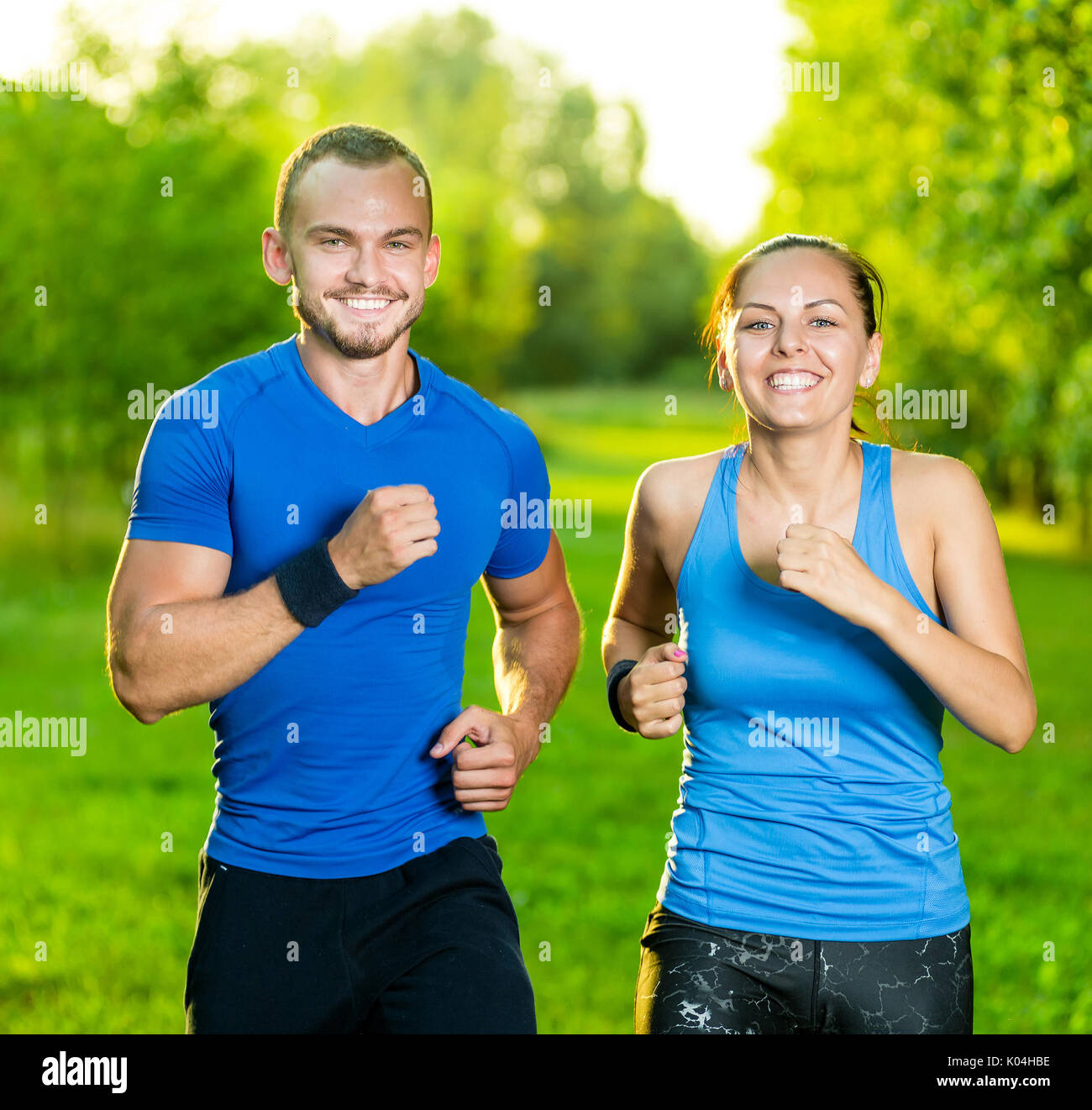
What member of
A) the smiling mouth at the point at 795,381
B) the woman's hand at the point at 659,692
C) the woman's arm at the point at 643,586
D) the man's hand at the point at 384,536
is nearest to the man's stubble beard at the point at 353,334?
the man's hand at the point at 384,536

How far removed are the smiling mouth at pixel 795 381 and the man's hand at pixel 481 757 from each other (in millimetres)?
982

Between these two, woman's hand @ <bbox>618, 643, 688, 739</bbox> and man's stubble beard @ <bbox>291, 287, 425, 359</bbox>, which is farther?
man's stubble beard @ <bbox>291, 287, 425, 359</bbox>

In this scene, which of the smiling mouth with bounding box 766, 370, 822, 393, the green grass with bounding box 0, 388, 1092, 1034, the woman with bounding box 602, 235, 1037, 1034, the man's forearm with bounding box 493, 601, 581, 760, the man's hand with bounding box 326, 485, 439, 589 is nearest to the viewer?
the man's hand with bounding box 326, 485, 439, 589

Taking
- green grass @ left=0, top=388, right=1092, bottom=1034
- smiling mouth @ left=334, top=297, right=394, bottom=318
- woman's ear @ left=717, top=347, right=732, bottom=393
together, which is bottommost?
green grass @ left=0, top=388, right=1092, bottom=1034

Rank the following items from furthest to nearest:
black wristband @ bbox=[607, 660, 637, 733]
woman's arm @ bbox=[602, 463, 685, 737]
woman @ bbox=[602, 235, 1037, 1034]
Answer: woman's arm @ bbox=[602, 463, 685, 737] → black wristband @ bbox=[607, 660, 637, 733] → woman @ bbox=[602, 235, 1037, 1034]

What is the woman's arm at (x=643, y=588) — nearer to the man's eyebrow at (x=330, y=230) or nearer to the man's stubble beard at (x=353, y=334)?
the man's stubble beard at (x=353, y=334)

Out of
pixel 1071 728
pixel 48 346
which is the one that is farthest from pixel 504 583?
pixel 48 346

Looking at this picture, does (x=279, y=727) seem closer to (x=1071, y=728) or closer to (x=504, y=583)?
(x=504, y=583)

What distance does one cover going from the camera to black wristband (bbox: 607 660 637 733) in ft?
10.8

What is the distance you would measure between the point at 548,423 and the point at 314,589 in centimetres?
4760

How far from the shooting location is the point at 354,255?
318cm

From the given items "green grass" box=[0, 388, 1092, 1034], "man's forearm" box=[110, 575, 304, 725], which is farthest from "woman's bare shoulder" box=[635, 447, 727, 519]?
"man's forearm" box=[110, 575, 304, 725]

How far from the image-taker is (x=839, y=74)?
24594 millimetres

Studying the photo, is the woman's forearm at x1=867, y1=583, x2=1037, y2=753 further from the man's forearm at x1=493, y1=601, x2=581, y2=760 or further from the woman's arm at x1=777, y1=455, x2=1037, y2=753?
the man's forearm at x1=493, y1=601, x2=581, y2=760
